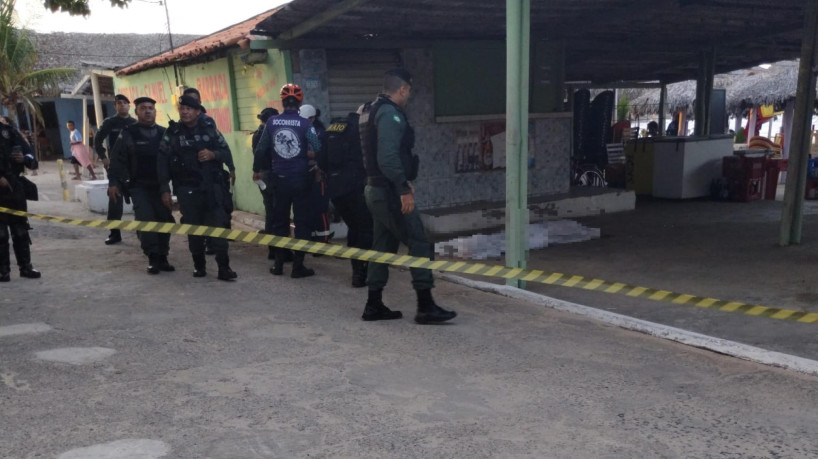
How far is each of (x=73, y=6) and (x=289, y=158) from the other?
4131 millimetres

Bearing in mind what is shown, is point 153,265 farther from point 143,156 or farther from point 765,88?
point 765,88

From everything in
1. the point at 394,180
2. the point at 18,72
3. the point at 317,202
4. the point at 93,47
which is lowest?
the point at 317,202

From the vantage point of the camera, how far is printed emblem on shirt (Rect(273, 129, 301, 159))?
240 inches

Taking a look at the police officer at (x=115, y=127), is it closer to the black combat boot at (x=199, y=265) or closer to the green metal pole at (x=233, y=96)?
the black combat boot at (x=199, y=265)

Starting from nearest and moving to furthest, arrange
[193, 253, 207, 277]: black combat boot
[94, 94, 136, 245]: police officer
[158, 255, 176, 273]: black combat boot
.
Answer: [193, 253, 207, 277]: black combat boot
[158, 255, 176, 273]: black combat boot
[94, 94, 136, 245]: police officer

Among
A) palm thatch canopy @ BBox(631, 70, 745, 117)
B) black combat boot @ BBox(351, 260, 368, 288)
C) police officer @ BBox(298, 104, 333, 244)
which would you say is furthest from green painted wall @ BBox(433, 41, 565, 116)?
palm thatch canopy @ BBox(631, 70, 745, 117)

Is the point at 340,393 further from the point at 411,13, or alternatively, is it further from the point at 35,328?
the point at 411,13

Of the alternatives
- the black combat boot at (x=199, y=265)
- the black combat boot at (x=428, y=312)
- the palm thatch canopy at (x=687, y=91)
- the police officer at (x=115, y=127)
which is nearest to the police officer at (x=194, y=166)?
the black combat boot at (x=199, y=265)

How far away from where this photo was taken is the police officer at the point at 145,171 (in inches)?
251

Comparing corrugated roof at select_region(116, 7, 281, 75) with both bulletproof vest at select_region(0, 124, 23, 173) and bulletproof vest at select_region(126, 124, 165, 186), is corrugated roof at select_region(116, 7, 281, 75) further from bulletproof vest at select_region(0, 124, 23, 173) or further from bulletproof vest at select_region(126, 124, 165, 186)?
bulletproof vest at select_region(0, 124, 23, 173)

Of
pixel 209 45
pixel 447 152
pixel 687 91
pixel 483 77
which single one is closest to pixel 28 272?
pixel 209 45

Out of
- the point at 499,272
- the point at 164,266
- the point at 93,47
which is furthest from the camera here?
the point at 93,47

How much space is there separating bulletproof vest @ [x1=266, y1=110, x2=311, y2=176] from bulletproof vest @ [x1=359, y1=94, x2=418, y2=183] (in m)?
1.56

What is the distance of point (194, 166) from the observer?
233 inches
